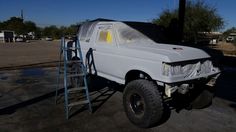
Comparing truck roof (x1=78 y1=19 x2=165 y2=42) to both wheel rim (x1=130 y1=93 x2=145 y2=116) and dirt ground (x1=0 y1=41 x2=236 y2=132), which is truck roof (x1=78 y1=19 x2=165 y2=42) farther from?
wheel rim (x1=130 y1=93 x2=145 y2=116)

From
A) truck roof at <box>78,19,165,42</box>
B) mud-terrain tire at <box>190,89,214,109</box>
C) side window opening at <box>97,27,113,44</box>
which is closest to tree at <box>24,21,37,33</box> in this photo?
truck roof at <box>78,19,165,42</box>

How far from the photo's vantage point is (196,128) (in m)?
5.58

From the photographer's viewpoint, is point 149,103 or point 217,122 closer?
point 149,103

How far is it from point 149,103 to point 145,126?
489 millimetres

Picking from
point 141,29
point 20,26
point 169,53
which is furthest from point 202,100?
point 20,26

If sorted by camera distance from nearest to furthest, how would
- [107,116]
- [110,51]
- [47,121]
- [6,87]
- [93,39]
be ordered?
1. [47,121]
2. [107,116]
3. [110,51]
4. [93,39]
5. [6,87]

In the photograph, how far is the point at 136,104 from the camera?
5.92m

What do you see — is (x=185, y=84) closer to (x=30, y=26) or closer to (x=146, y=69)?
(x=146, y=69)

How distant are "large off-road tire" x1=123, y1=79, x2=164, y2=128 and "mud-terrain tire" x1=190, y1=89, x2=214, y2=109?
175 centimetres

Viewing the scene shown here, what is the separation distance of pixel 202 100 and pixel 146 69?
6.95 ft

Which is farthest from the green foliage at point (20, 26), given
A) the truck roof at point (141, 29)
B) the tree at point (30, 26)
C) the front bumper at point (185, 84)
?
the front bumper at point (185, 84)

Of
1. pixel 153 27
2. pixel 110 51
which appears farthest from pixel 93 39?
pixel 153 27

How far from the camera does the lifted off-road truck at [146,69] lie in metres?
5.35

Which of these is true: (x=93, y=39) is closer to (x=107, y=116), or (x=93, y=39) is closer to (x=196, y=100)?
(x=107, y=116)
